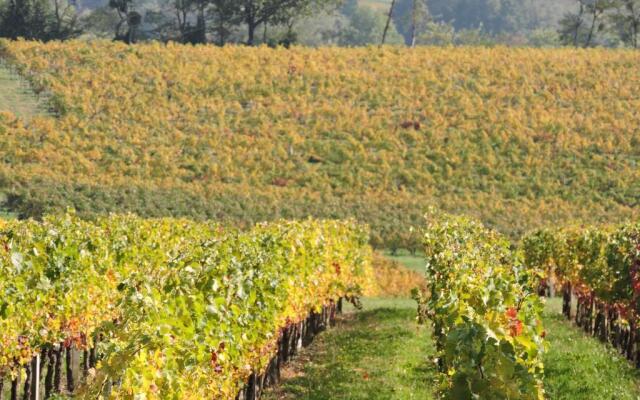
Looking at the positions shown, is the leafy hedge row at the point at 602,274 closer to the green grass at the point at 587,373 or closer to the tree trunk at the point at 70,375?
the green grass at the point at 587,373

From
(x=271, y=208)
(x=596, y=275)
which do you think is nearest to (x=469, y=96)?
(x=271, y=208)

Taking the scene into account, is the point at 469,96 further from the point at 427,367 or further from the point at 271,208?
the point at 427,367

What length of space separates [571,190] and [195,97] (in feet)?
91.5

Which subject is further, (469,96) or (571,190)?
(469,96)

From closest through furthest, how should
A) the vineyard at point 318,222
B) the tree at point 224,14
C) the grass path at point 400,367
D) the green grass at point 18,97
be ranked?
the vineyard at point 318,222
the grass path at point 400,367
the green grass at point 18,97
the tree at point 224,14

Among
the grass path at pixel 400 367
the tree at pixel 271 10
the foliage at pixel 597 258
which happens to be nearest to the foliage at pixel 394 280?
the foliage at pixel 597 258

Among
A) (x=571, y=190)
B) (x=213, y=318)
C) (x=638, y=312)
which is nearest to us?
(x=213, y=318)

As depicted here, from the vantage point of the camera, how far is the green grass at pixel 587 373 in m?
17.8

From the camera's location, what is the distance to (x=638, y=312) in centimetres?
2006

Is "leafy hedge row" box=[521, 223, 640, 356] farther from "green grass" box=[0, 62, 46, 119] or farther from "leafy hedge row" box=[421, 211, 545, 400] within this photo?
"green grass" box=[0, 62, 46, 119]

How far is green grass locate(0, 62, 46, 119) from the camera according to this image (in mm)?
71312

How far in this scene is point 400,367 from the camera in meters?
21.7

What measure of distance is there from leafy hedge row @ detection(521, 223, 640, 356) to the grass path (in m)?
0.60

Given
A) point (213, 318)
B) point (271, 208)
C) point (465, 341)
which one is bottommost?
point (271, 208)
